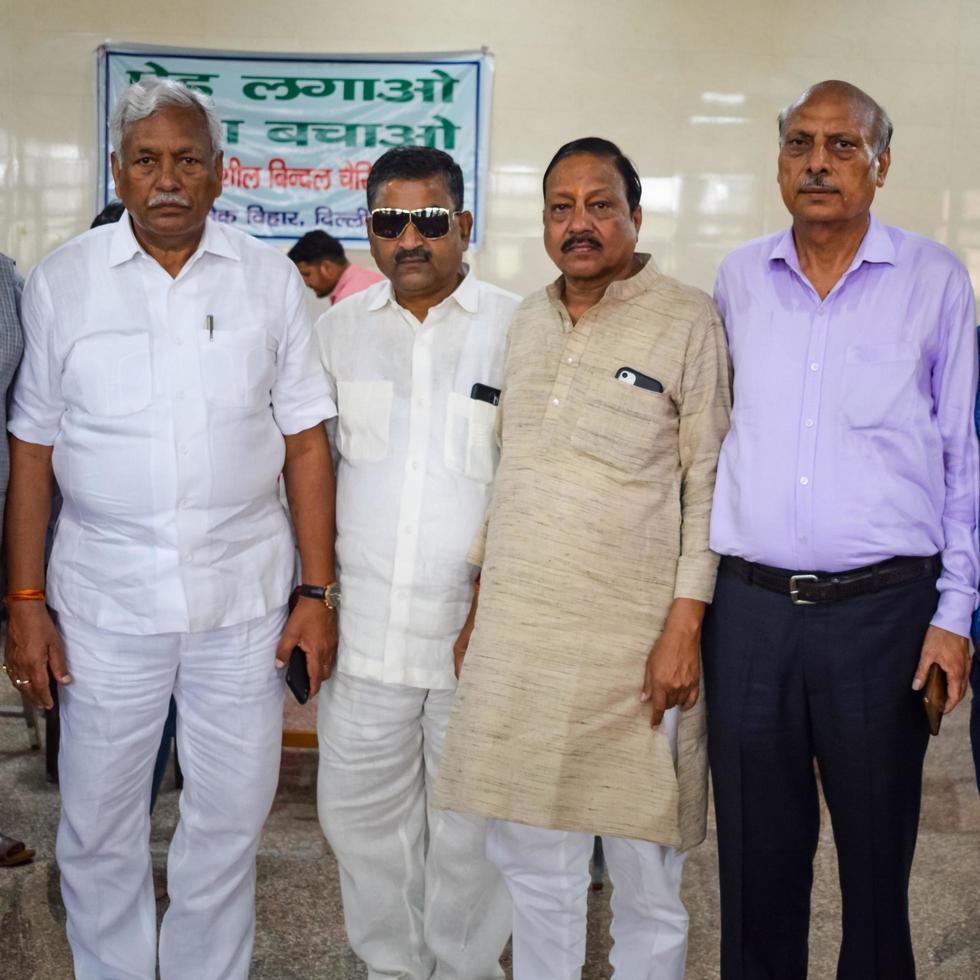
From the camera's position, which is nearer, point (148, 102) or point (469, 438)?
point (148, 102)

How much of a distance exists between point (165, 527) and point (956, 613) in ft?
4.65

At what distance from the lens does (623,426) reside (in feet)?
7.48

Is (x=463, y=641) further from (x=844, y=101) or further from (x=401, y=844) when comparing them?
(x=844, y=101)

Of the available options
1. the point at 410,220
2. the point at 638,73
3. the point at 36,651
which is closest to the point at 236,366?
the point at 410,220

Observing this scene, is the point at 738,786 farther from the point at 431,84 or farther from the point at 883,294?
the point at 431,84

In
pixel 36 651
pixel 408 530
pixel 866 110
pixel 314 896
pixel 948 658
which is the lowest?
pixel 314 896

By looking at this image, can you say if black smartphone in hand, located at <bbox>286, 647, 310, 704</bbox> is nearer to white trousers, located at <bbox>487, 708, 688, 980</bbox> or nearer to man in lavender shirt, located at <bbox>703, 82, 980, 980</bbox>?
white trousers, located at <bbox>487, 708, 688, 980</bbox>

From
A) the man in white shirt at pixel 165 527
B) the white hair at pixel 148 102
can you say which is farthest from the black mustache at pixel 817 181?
the white hair at pixel 148 102

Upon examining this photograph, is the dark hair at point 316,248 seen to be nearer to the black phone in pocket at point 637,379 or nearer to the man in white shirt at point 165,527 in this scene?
the man in white shirt at point 165,527

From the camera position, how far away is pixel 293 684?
248 centimetres

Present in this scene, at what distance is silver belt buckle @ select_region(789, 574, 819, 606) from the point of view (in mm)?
2176

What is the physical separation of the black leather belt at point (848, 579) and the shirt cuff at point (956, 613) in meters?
0.07

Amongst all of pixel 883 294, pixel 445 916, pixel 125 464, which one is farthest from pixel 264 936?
pixel 883 294

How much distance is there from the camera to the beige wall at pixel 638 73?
6.96 m
